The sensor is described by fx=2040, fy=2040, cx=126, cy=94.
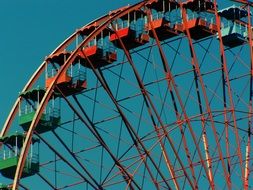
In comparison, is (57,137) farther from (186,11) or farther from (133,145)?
(186,11)

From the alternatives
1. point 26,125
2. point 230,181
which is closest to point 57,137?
point 26,125

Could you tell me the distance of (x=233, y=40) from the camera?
294 ft

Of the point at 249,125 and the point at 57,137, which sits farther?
the point at 249,125

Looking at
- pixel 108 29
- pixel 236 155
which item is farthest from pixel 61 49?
pixel 236 155

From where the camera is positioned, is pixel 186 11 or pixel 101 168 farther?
pixel 186 11

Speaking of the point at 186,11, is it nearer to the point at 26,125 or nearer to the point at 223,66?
the point at 223,66

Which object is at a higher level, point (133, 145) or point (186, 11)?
point (186, 11)

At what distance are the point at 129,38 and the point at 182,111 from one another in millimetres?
3822

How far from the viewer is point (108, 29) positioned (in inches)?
3319

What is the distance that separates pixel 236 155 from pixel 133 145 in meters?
4.66

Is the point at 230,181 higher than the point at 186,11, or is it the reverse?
the point at 186,11

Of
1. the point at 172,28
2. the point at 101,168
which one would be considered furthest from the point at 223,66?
the point at 101,168

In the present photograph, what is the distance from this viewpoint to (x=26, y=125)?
82.3 m

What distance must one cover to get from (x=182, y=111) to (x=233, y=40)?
6.39m
